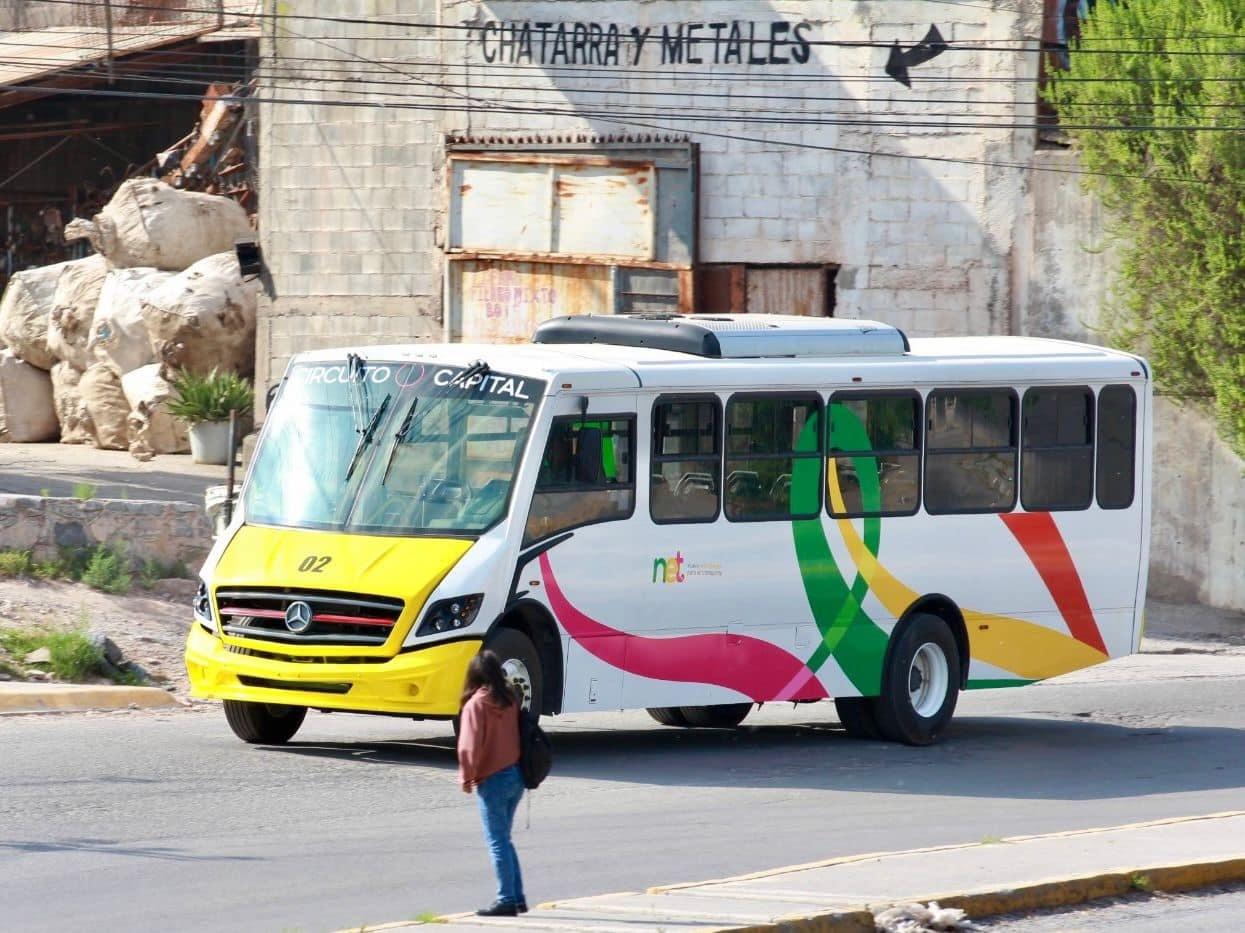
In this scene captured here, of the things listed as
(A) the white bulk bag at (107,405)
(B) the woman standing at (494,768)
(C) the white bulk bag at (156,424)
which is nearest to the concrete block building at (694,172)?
(C) the white bulk bag at (156,424)

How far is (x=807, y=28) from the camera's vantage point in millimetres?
24891

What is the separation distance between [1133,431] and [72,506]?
916 centimetres

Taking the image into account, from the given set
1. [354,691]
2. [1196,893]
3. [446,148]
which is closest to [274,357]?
[446,148]

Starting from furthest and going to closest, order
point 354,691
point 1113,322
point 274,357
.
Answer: point 274,357 < point 1113,322 < point 354,691

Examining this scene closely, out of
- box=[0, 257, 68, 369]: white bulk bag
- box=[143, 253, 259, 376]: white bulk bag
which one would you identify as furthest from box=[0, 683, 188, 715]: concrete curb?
box=[0, 257, 68, 369]: white bulk bag

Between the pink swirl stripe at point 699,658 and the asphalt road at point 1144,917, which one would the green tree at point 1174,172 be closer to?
the pink swirl stripe at point 699,658

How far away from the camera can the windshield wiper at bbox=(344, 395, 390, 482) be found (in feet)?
40.8

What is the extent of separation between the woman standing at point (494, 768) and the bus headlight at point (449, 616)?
371 cm

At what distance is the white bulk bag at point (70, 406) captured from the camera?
3247 centimetres

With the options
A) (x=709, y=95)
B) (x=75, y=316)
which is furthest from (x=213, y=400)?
(x=709, y=95)

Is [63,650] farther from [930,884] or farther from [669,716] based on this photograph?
[930,884]

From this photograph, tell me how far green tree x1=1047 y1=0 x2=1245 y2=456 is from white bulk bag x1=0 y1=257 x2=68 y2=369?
18414 mm

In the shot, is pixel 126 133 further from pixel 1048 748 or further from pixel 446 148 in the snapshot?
pixel 1048 748

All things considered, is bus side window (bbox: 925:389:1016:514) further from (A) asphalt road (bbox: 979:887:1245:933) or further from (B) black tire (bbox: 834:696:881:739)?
(A) asphalt road (bbox: 979:887:1245:933)
